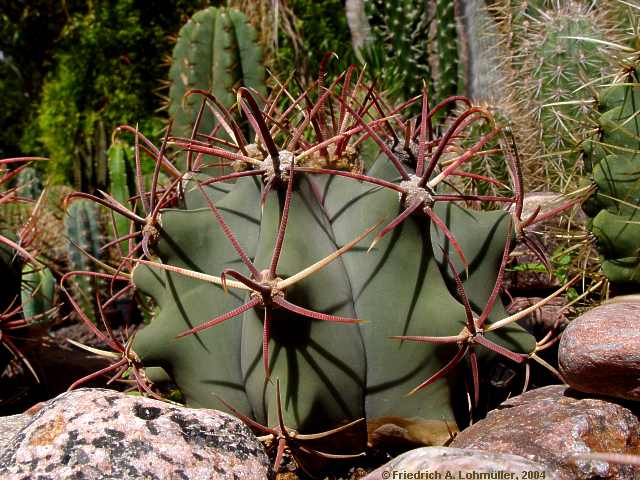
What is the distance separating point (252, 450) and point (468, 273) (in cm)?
57

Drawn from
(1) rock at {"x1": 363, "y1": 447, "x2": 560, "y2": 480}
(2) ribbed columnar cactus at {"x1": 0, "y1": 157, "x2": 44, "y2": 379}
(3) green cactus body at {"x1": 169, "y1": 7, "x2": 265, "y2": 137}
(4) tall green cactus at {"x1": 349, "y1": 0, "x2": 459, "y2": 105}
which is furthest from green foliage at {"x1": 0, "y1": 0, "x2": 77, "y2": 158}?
(1) rock at {"x1": 363, "y1": 447, "x2": 560, "y2": 480}

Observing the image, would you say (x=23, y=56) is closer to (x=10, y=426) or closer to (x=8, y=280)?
(x=8, y=280)

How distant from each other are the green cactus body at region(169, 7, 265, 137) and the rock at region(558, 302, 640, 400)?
3020 millimetres

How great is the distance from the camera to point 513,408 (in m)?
1.43

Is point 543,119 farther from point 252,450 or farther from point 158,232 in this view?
point 252,450

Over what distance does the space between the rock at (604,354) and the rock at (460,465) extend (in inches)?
14.8

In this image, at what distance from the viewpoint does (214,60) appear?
426cm

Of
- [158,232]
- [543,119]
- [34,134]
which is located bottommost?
[34,134]

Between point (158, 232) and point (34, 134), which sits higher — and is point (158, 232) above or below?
above

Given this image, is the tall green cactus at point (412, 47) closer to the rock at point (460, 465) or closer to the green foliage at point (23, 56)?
the rock at point (460, 465)

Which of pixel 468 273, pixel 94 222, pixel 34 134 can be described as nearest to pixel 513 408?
pixel 468 273

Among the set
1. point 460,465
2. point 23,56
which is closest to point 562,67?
point 460,465

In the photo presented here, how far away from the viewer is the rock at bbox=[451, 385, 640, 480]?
1193mm

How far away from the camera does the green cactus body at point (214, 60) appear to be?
4.19m
